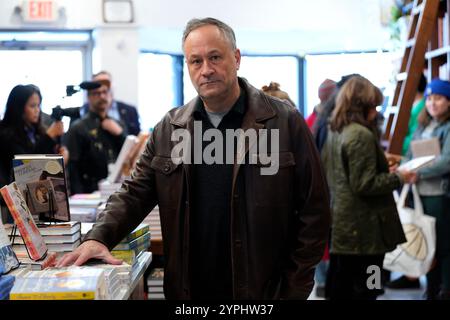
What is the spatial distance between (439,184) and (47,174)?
2751mm

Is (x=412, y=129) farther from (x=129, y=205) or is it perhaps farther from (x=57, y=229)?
(x=57, y=229)

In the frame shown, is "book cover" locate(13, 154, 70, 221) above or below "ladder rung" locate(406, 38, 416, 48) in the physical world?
below

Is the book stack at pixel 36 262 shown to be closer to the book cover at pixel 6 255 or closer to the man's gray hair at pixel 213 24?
the book cover at pixel 6 255

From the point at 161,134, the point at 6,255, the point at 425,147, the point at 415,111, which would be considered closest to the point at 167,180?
the point at 161,134

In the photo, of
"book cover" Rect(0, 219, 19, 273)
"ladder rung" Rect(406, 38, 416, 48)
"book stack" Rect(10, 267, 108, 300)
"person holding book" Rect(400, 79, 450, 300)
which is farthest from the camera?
"ladder rung" Rect(406, 38, 416, 48)

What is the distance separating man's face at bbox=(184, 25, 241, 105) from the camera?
1.90 meters

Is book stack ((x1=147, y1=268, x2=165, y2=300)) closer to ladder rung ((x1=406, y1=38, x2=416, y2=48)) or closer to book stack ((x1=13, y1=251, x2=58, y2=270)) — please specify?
book stack ((x1=13, y1=251, x2=58, y2=270))

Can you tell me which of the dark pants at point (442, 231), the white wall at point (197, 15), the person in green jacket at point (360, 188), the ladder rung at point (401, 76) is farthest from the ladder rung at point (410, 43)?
the white wall at point (197, 15)

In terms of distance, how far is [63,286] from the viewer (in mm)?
1370

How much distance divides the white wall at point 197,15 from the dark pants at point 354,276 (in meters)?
4.38

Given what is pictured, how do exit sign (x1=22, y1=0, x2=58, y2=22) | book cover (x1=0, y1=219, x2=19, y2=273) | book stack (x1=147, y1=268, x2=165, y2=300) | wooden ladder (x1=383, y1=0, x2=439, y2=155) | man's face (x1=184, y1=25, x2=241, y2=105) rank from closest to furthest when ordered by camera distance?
book cover (x1=0, y1=219, x2=19, y2=273), man's face (x1=184, y1=25, x2=241, y2=105), book stack (x1=147, y1=268, x2=165, y2=300), wooden ladder (x1=383, y1=0, x2=439, y2=155), exit sign (x1=22, y1=0, x2=58, y2=22)

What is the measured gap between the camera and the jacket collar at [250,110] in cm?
198

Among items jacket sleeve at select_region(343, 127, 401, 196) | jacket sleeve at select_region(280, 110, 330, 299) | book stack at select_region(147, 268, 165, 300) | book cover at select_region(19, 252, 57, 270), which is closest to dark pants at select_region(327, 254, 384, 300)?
jacket sleeve at select_region(343, 127, 401, 196)

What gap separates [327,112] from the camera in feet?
12.5
